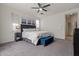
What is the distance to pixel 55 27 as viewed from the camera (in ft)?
23.9

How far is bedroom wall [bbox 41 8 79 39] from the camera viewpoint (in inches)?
255

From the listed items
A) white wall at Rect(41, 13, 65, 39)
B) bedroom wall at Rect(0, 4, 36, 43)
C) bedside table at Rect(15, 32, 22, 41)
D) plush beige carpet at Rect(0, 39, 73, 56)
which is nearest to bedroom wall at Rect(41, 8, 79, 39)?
white wall at Rect(41, 13, 65, 39)

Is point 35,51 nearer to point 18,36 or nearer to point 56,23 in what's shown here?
point 18,36

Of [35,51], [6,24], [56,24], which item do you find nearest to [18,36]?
[6,24]

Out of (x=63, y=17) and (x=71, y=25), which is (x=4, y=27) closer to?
(x=63, y=17)

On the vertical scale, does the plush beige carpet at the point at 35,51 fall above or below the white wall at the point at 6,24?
below

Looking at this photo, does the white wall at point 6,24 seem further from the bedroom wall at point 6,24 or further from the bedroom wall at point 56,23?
the bedroom wall at point 56,23

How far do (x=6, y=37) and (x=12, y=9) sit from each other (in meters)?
2.14

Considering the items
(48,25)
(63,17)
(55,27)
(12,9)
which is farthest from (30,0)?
Result: (48,25)

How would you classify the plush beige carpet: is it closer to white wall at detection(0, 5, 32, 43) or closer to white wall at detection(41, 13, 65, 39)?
white wall at detection(0, 5, 32, 43)

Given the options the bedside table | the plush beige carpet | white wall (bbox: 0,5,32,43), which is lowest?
the plush beige carpet

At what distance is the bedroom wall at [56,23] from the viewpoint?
648 cm

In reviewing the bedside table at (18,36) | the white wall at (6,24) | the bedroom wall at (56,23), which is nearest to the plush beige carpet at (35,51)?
the white wall at (6,24)

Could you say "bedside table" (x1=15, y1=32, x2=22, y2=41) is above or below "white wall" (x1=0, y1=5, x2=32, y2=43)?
below
